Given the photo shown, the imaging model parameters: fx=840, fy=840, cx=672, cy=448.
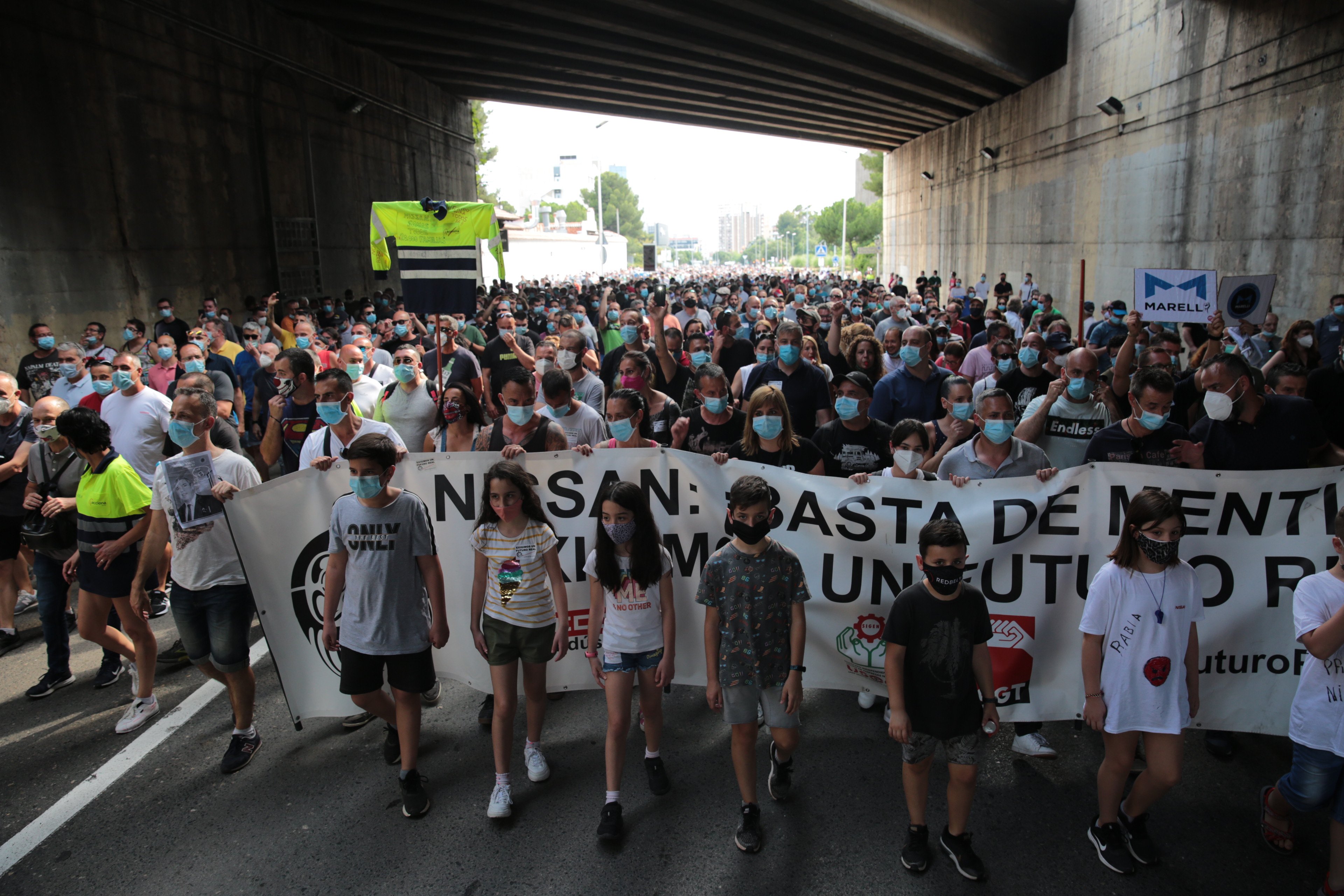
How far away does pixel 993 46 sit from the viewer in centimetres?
2341

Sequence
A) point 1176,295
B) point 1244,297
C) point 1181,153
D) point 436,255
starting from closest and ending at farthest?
1. point 436,255
2. point 1176,295
3. point 1244,297
4. point 1181,153

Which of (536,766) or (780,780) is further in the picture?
(536,766)

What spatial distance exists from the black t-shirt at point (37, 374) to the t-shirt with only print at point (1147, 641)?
34.6ft

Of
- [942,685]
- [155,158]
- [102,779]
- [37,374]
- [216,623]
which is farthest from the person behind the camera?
[155,158]

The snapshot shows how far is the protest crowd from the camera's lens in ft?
11.4

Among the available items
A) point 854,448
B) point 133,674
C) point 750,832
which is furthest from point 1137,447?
point 133,674

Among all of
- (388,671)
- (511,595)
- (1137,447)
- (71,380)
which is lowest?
(388,671)

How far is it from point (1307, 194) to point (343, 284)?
69.6ft

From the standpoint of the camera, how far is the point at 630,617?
12.8ft

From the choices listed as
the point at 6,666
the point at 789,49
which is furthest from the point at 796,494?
the point at 789,49

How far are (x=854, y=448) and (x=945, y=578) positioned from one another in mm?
2233

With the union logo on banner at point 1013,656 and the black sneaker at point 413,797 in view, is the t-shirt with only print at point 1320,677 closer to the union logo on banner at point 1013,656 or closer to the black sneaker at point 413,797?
the union logo on banner at point 1013,656

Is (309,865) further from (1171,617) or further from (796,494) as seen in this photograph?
(1171,617)

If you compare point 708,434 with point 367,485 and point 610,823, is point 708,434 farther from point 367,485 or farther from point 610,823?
point 610,823
